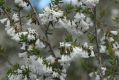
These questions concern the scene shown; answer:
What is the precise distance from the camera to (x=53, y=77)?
12.7 feet

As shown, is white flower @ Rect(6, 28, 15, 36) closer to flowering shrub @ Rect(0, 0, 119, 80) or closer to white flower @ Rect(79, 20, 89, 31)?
flowering shrub @ Rect(0, 0, 119, 80)

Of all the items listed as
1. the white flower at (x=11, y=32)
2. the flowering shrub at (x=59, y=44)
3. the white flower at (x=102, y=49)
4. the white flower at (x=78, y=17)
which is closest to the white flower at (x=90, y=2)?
the flowering shrub at (x=59, y=44)

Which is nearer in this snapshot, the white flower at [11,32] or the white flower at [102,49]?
the white flower at [11,32]

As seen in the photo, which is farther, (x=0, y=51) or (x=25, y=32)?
(x=0, y=51)

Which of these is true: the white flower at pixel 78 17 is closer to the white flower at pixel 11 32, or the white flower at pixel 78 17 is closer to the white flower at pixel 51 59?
the white flower at pixel 51 59

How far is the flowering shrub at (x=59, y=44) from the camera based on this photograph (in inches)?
145

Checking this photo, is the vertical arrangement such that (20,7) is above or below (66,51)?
above

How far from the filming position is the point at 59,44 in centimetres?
377

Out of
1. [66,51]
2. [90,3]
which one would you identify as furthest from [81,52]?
[90,3]

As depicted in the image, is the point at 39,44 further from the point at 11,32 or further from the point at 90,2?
the point at 90,2

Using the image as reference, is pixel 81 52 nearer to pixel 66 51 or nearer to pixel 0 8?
pixel 66 51

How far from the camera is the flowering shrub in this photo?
3693mm

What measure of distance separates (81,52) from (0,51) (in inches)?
32.9

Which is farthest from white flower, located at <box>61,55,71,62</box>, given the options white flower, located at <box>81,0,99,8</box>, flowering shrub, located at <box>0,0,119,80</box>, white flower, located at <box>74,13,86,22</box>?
white flower, located at <box>81,0,99,8</box>
